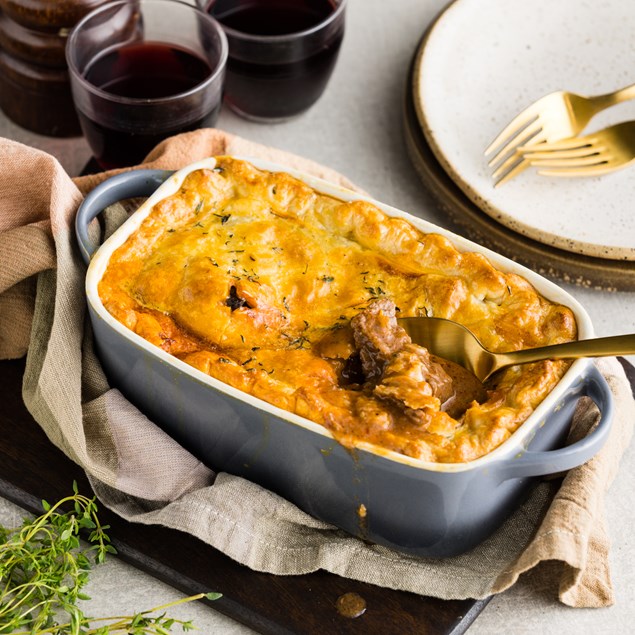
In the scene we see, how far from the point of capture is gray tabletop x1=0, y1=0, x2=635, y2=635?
262 cm

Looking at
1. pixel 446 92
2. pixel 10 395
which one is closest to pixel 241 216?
→ pixel 10 395

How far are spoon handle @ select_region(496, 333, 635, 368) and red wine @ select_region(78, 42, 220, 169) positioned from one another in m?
1.35

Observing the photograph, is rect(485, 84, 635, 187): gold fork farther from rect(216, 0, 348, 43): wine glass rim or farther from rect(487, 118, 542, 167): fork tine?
rect(216, 0, 348, 43): wine glass rim

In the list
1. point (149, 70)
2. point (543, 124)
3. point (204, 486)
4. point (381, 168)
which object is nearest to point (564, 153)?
point (543, 124)

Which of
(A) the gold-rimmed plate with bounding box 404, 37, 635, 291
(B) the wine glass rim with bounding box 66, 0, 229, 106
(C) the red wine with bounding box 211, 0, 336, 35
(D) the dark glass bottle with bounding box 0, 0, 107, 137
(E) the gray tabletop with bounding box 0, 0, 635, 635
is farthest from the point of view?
(C) the red wine with bounding box 211, 0, 336, 35

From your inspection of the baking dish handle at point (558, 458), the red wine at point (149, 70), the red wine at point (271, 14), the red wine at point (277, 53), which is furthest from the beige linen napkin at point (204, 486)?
the red wine at point (271, 14)

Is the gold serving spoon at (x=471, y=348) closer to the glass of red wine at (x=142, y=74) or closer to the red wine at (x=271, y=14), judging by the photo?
the glass of red wine at (x=142, y=74)

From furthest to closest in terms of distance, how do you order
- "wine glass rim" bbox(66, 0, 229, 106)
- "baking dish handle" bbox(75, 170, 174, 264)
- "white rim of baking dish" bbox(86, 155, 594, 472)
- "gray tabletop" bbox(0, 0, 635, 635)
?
"wine glass rim" bbox(66, 0, 229, 106) < "baking dish handle" bbox(75, 170, 174, 264) < "gray tabletop" bbox(0, 0, 635, 635) < "white rim of baking dish" bbox(86, 155, 594, 472)

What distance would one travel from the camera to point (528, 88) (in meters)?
3.90

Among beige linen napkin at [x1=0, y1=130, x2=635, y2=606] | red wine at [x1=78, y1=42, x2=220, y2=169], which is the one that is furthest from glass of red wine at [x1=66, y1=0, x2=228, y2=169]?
beige linen napkin at [x1=0, y1=130, x2=635, y2=606]

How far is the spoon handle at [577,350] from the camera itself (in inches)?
93.5

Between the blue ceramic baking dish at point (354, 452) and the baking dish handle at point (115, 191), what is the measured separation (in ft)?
0.30

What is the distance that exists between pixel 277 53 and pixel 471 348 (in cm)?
139

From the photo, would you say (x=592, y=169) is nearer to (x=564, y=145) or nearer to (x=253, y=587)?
(x=564, y=145)
